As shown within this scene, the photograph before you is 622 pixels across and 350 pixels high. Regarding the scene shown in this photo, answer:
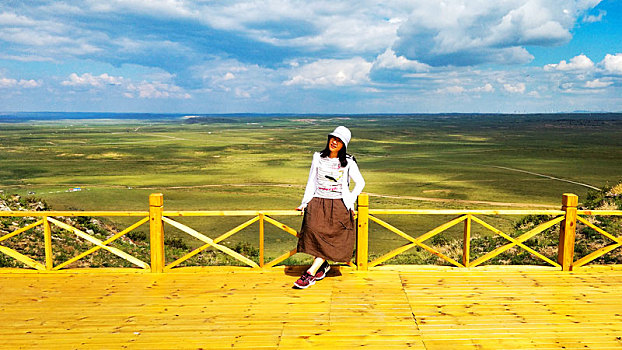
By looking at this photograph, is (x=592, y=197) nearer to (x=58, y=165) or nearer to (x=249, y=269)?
(x=249, y=269)

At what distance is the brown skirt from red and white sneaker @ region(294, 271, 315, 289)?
33cm

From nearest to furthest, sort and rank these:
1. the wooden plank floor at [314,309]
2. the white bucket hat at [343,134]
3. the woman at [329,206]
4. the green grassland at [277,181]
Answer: the wooden plank floor at [314,309] < the white bucket hat at [343,134] < the woman at [329,206] < the green grassland at [277,181]

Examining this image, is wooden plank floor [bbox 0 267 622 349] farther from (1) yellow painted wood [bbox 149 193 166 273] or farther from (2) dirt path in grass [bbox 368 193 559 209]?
(2) dirt path in grass [bbox 368 193 559 209]

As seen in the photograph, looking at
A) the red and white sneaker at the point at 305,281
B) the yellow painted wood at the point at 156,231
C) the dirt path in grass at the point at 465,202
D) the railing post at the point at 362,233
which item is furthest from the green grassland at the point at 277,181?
the red and white sneaker at the point at 305,281

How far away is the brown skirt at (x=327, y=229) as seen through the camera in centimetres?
625

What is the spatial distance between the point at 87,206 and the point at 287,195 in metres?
14.7

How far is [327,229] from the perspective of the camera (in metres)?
6.29

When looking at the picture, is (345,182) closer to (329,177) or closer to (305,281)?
(329,177)

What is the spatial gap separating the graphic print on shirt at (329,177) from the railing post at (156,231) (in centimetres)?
266

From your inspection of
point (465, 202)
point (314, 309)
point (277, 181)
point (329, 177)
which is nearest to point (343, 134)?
point (329, 177)

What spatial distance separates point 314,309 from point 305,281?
74 centimetres

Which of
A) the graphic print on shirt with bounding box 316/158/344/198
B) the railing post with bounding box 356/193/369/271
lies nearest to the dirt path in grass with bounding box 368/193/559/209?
the railing post with bounding box 356/193/369/271

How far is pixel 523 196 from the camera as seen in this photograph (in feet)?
110

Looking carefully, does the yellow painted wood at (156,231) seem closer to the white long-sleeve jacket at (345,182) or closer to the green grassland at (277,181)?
the white long-sleeve jacket at (345,182)
